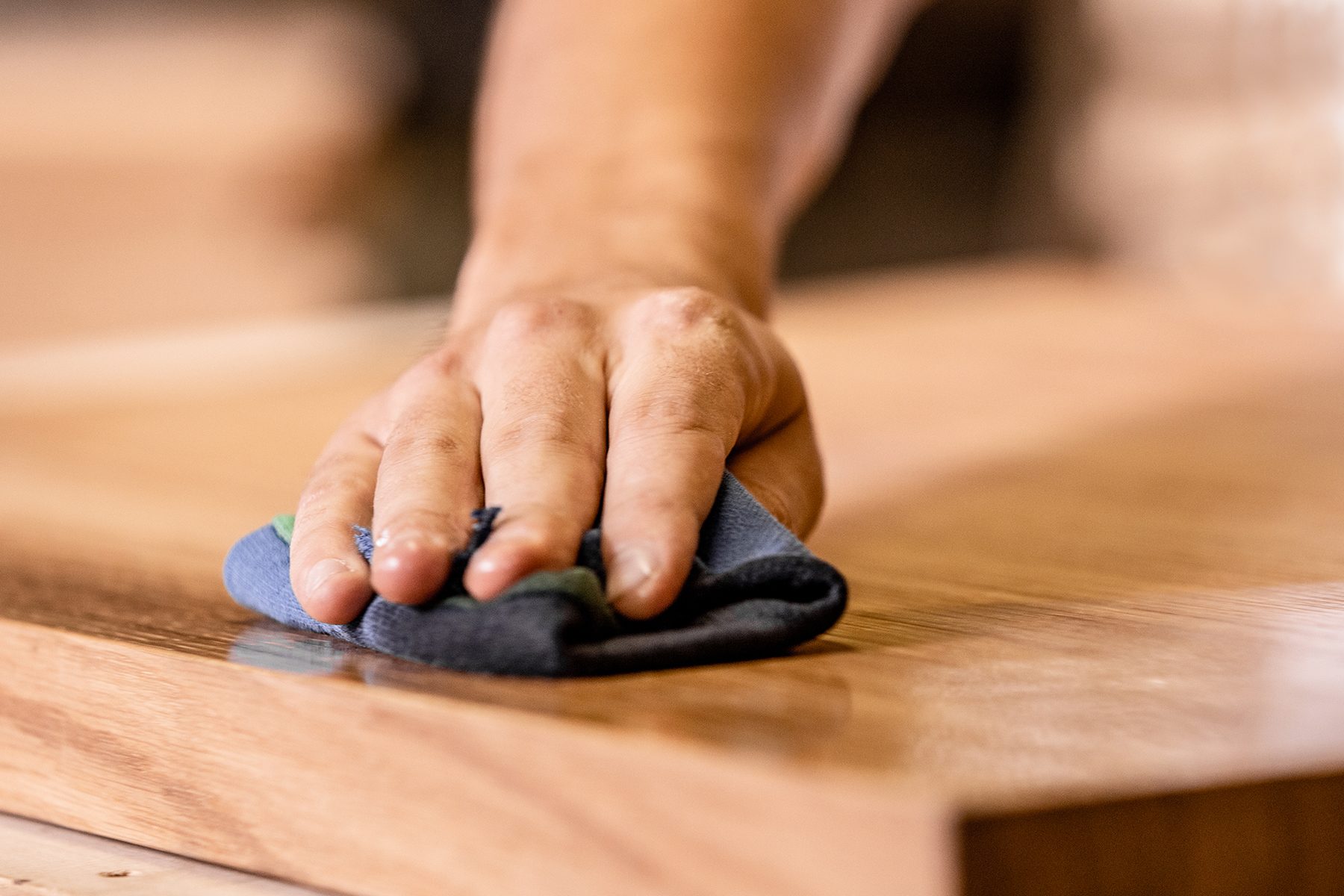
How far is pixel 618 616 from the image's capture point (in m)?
0.33

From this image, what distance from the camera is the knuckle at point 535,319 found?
0.41m

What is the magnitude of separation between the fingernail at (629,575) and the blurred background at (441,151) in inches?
44.9

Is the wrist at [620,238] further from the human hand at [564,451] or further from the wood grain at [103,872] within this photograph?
the wood grain at [103,872]

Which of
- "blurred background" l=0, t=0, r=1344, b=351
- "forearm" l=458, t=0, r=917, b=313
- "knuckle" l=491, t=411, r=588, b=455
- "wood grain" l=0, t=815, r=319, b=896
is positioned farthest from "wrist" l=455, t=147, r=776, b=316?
"blurred background" l=0, t=0, r=1344, b=351

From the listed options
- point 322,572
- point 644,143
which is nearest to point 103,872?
point 322,572

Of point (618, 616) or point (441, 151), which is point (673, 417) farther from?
point (441, 151)

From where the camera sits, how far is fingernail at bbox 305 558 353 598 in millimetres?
350

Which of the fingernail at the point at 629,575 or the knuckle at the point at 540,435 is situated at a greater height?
the knuckle at the point at 540,435

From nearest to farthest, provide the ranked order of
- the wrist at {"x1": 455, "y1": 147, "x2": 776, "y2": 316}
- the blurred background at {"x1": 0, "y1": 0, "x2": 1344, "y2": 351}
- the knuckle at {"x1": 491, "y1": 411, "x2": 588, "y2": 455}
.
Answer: the knuckle at {"x1": 491, "y1": 411, "x2": 588, "y2": 455}, the wrist at {"x1": 455, "y1": 147, "x2": 776, "y2": 316}, the blurred background at {"x1": 0, "y1": 0, "x2": 1344, "y2": 351}

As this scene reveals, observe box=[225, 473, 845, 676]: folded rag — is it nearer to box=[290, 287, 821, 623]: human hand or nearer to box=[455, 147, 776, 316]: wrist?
box=[290, 287, 821, 623]: human hand

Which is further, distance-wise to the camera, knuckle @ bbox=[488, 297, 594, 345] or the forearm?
the forearm

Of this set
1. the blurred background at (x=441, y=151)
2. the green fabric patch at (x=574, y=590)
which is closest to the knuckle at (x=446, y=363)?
the green fabric patch at (x=574, y=590)

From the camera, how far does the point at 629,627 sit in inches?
13.2

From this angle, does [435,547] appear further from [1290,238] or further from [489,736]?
[1290,238]
